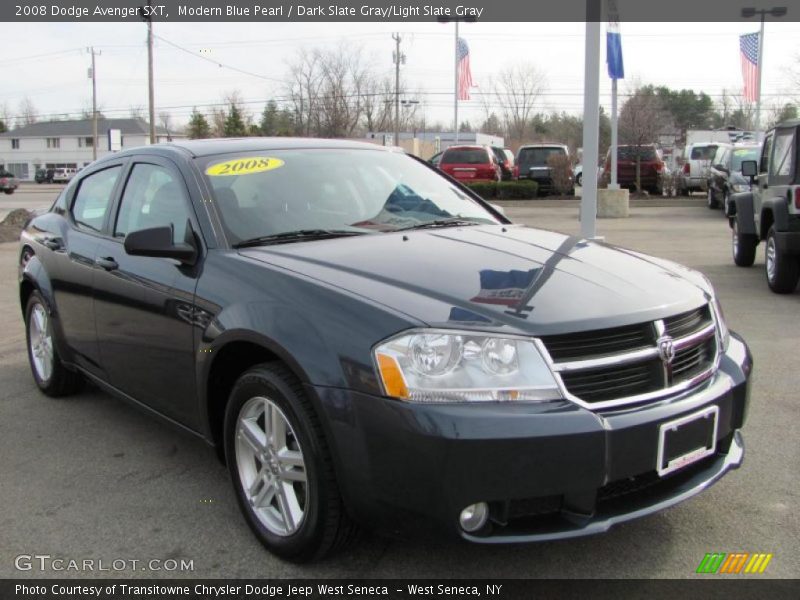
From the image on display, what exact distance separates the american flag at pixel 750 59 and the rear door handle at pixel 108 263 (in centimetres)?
3027

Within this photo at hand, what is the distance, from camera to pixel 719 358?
3.02 metres

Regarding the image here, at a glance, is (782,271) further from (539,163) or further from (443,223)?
(539,163)

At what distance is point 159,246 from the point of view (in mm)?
3289

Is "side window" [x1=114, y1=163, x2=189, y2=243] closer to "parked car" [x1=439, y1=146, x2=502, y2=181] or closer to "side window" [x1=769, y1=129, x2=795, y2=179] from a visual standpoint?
"side window" [x1=769, y1=129, x2=795, y2=179]

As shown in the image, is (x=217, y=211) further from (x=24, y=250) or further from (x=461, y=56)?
(x=461, y=56)

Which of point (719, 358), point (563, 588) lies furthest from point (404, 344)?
point (719, 358)

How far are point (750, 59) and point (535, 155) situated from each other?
33.6ft

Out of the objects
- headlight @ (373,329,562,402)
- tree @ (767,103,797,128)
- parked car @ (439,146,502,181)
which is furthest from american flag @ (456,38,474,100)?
headlight @ (373,329,562,402)

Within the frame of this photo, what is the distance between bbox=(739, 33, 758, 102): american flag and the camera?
28.9 meters

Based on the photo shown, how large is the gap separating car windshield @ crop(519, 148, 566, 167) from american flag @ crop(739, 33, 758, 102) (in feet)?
30.7

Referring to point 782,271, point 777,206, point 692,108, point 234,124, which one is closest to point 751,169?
point 777,206

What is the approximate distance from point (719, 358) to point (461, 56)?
116 feet

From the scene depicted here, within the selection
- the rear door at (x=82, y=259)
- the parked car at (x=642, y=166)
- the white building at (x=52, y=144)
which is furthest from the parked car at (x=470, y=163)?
the white building at (x=52, y=144)

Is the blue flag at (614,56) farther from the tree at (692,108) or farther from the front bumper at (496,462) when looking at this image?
the tree at (692,108)
